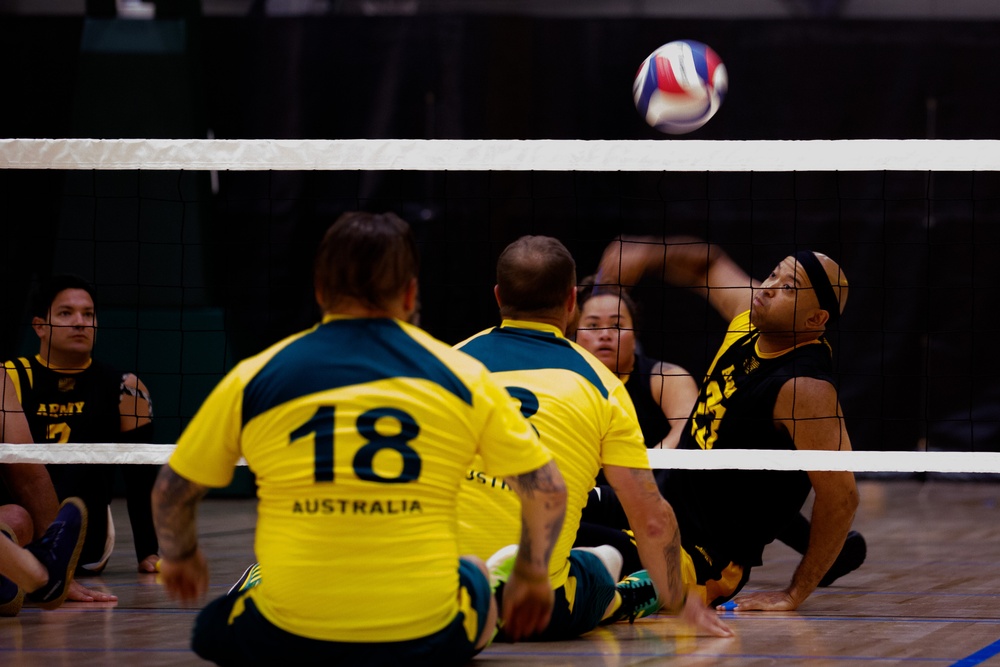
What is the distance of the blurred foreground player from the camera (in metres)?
2.66

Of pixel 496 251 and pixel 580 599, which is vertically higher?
pixel 496 251

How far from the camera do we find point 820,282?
4770 millimetres

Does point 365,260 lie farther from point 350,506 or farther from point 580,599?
point 580,599

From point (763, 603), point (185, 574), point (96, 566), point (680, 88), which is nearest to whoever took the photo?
point (185, 574)

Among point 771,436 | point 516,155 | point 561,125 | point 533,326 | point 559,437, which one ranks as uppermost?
point 561,125

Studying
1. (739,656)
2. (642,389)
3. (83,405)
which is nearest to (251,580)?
(739,656)

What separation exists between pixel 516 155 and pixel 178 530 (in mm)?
2350

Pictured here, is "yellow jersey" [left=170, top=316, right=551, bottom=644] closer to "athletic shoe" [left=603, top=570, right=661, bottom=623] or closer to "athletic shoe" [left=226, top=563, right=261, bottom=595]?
"athletic shoe" [left=226, top=563, right=261, bottom=595]

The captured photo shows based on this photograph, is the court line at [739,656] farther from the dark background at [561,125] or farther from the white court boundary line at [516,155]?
the dark background at [561,125]

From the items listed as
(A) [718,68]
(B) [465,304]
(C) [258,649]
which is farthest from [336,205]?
(C) [258,649]

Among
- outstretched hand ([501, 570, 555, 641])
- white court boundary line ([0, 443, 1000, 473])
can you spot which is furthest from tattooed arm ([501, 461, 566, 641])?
white court boundary line ([0, 443, 1000, 473])

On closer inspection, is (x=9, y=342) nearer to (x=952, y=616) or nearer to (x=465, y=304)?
(x=465, y=304)

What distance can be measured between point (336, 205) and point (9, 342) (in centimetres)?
254

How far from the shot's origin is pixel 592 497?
4918mm
